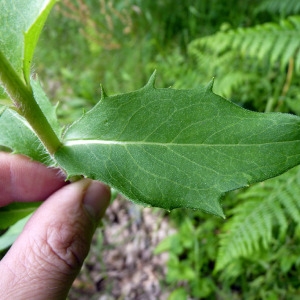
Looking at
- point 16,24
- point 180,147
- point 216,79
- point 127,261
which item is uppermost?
point 16,24

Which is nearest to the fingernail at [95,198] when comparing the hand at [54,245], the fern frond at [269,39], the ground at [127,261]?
the hand at [54,245]

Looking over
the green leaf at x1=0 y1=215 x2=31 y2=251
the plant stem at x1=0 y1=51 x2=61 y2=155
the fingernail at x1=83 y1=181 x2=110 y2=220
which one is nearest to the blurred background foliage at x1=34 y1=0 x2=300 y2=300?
the fingernail at x1=83 y1=181 x2=110 y2=220

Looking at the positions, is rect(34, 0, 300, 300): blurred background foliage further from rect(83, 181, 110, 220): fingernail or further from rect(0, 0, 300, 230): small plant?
rect(0, 0, 300, 230): small plant

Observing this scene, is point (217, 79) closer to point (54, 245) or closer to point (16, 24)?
point (54, 245)

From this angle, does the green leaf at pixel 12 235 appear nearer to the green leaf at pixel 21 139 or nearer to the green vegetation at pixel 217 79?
the green leaf at pixel 21 139

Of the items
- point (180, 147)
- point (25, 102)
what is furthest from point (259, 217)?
point (25, 102)

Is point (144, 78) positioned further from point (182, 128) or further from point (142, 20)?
point (182, 128)

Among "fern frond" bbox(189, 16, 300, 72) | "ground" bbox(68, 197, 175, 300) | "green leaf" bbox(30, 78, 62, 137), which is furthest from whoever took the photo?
"ground" bbox(68, 197, 175, 300)
